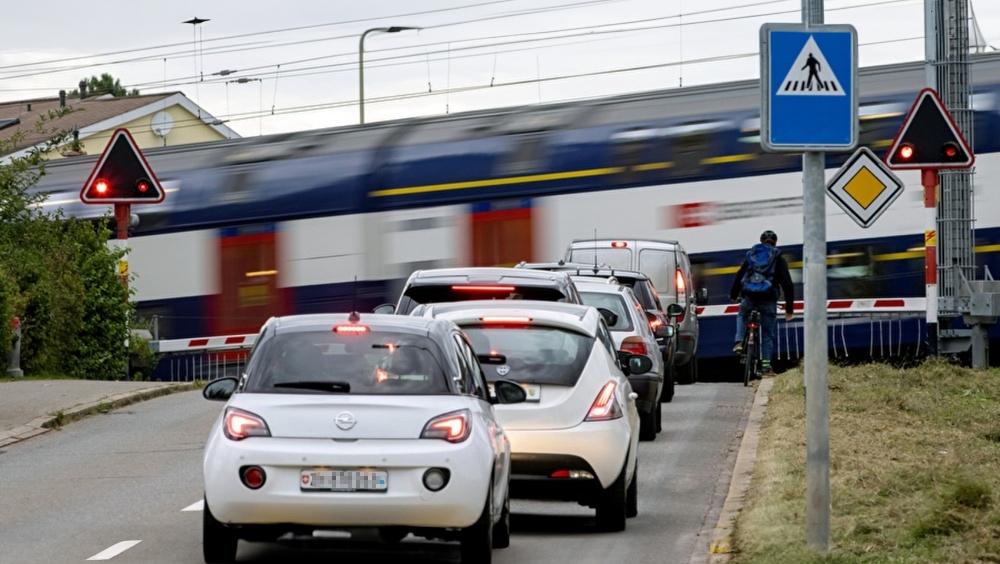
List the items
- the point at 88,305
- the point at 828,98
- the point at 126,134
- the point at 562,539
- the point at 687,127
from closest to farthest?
the point at 828,98 < the point at 562,539 < the point at 126,134 < the point at 88,305 < the point at 687,127

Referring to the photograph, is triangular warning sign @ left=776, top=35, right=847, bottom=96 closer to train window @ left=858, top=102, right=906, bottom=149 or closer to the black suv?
the black suv

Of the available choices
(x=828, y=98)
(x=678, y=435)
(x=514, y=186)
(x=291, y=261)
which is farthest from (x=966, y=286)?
(x=828, y=98)

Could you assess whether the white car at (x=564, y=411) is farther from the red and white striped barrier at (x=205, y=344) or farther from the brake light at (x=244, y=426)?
the red and white striped barrier at (x=205, y=344)

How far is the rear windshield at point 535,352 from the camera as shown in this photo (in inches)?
511

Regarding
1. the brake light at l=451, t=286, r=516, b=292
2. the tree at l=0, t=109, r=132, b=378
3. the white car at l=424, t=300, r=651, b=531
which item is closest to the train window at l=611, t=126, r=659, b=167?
the tree at l=0, t=109, r=132, b=378

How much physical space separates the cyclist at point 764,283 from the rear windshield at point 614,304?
548 centimetres

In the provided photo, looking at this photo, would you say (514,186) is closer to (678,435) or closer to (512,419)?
(678,435)

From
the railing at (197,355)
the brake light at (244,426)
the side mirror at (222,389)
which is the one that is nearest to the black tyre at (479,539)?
the brake light at (244,426)

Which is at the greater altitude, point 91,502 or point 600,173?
point 600,173

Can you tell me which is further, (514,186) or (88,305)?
(514,186)

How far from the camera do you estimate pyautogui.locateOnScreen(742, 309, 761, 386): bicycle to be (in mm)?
25641

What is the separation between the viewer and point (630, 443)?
1311 cm

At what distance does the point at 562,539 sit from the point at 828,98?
11.2 feet

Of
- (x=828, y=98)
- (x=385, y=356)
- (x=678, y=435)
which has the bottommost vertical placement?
(x=678, y=435)
